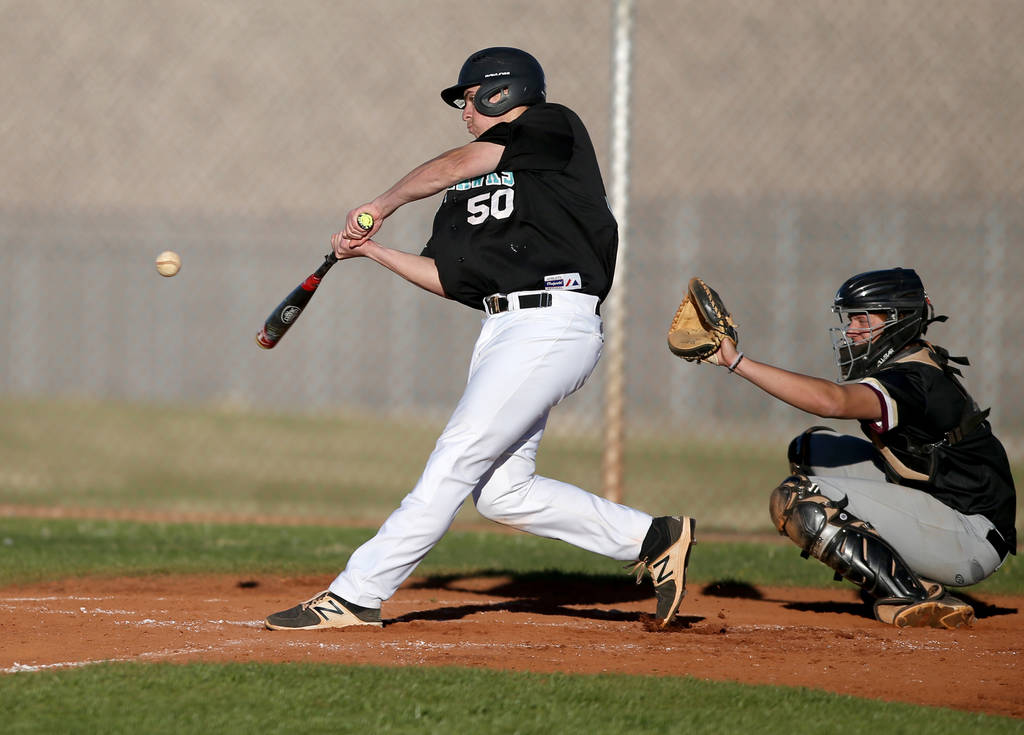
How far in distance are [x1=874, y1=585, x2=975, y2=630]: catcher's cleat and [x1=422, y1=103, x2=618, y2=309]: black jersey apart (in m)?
1.78

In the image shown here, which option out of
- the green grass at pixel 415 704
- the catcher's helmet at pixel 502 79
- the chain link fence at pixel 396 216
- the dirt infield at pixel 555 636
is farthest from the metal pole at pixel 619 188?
the green grass at pixel 415 704

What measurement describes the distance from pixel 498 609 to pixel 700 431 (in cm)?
1160

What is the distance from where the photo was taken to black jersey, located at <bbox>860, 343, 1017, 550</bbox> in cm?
A: 498

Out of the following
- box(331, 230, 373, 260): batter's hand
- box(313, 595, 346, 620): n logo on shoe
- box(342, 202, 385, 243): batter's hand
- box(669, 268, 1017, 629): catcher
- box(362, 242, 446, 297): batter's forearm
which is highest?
box(342, 202, 385, 243): batter's hand

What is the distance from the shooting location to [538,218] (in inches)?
183

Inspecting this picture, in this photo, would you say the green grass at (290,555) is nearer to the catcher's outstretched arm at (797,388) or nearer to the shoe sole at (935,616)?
the shoe sole at (935,616)

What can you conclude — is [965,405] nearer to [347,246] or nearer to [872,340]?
[872,340]

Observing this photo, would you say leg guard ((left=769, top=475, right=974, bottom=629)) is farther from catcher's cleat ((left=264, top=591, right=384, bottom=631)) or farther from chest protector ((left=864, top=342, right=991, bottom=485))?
catcher's cleat ((left=264, top=591, right=384, bottom=631))

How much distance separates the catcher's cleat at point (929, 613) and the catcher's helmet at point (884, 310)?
0.94 metres

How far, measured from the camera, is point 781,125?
2195 centimetres

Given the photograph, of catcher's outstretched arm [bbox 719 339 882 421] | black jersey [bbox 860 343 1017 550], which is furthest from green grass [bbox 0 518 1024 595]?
catcher's outstretched arm [bbox 719 339 882 421]

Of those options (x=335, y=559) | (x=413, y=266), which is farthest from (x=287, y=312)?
(x=335, y=559)

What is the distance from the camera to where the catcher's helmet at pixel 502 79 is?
4879mm

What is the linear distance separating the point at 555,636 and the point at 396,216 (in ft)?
44.1
